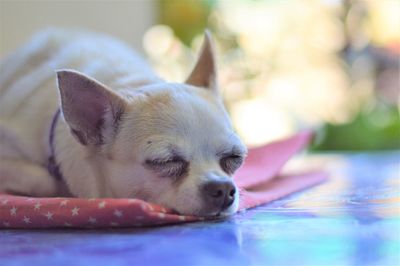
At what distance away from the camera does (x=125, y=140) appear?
4.17ft

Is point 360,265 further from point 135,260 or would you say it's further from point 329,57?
point 329,57

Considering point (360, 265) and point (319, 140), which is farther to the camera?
point (319, 140)

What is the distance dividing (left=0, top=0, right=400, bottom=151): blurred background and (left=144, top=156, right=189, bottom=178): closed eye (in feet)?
8.53

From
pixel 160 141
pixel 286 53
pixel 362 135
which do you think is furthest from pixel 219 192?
pixel 286 53

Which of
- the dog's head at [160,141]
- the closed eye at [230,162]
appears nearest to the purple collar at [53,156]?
the dog's head at [160,141]

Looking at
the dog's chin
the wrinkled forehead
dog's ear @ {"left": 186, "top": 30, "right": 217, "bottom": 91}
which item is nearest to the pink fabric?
the dog's chin

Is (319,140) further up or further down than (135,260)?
further down

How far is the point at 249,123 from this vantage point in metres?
4.04

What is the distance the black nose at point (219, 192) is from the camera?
44.9 inches

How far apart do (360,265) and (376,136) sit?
3.30 m

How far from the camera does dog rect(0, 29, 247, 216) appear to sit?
1.20 m

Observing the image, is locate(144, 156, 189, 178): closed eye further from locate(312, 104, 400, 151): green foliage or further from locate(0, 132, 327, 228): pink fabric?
locate(312, 104, 400, 151): green foliage

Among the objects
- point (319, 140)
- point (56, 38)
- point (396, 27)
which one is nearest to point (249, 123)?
point (319, 140)

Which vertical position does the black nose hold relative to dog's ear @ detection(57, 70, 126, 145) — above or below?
below
